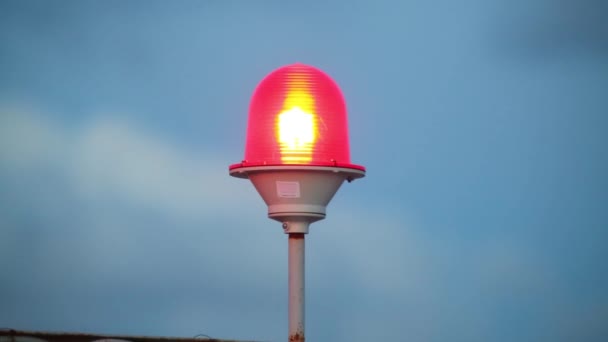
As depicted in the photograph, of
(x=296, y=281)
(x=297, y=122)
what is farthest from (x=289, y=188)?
(x=296, y=281)

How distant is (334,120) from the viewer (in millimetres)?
20500

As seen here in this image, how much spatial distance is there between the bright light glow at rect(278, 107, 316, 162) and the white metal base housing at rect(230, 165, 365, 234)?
21 cm

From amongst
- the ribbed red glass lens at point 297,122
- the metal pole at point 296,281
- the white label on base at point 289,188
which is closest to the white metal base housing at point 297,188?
the white label on base at point 289,188

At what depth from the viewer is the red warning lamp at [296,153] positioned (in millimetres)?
20078

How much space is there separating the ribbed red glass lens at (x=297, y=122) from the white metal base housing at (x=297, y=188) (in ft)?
0.42

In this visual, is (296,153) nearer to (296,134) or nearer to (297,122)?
(296,134)

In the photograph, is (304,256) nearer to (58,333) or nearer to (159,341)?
(159,341)

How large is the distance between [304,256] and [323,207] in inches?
36.5

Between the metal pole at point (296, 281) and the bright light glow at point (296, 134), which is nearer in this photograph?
the bright light glow at point (296, 134)

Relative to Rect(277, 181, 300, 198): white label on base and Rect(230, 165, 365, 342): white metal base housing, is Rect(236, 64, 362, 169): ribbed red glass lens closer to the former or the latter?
Rect(230, 165, 365, 342): white metal base housing

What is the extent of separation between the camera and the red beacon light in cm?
2008

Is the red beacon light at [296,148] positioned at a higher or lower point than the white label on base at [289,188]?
higher

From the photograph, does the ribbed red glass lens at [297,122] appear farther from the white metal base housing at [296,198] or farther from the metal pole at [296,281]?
the metal pole at [296,281]

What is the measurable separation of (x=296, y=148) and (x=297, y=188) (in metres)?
0.65
